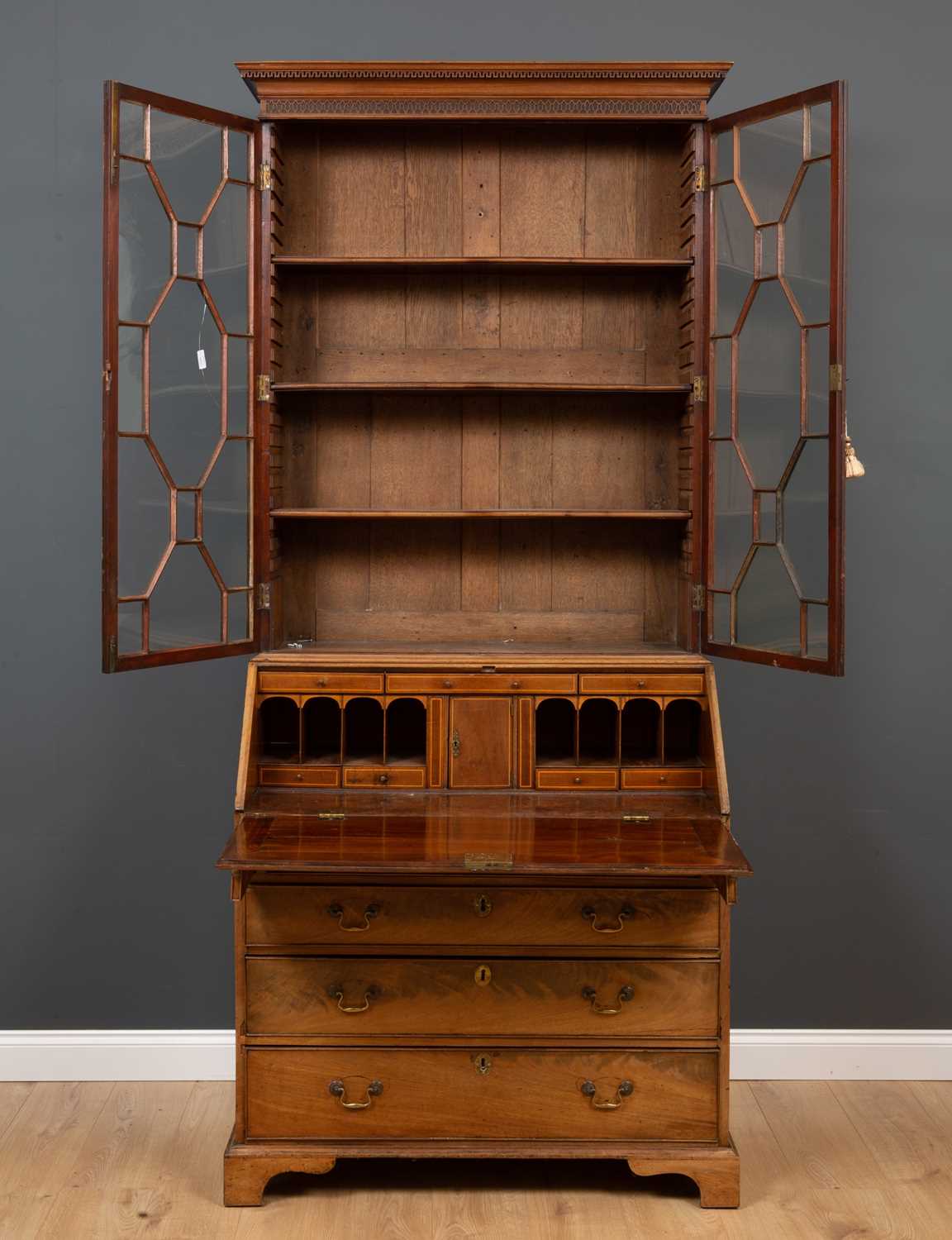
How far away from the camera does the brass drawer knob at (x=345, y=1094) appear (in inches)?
113

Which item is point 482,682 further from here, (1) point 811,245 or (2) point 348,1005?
(1) point 811,245

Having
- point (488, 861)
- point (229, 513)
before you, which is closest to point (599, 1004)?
point (488, 861)

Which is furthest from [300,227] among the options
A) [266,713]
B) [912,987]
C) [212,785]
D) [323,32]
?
[912,987]

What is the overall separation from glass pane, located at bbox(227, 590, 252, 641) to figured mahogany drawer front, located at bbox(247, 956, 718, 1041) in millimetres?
759

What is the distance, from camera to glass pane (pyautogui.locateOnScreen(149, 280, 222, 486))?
2.94 m

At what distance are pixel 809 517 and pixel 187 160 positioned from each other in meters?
1.63

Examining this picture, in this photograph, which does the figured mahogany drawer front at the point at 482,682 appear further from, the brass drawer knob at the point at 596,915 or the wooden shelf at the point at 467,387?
the wooden shelf at the point at 467,387

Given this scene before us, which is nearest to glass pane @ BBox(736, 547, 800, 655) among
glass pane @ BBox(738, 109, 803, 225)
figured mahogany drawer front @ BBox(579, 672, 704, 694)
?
figured mahogany drawer front @ BBox(579, 672, 704, 694)

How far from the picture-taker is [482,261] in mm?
3109

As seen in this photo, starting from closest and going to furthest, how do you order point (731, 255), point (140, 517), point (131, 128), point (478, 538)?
1. point (131, 128)
2. point (140, 517)
3. point (731, 255)
4. point (478, 538)

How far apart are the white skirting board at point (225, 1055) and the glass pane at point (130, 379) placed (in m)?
1.73

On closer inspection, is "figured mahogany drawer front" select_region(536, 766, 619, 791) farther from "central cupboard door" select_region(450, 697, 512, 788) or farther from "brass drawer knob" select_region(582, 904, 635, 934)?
"brass drawer knob" select_region(582, 904, 635, 934)

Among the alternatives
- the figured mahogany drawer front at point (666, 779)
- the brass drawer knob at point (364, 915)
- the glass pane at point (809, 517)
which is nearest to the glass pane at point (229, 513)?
the brass drawer knob at point (364, 915)

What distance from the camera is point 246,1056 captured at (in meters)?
2.86
